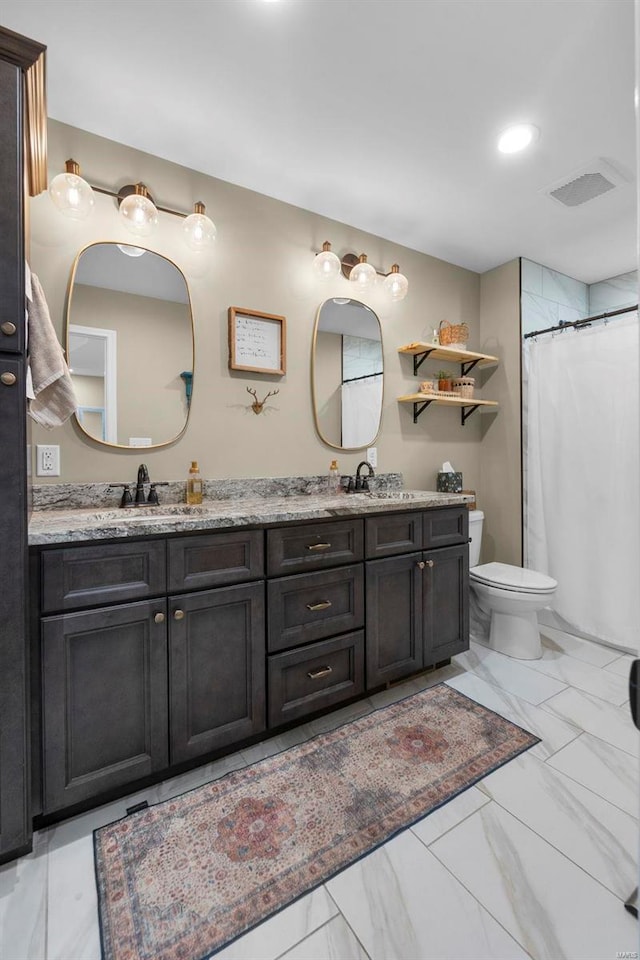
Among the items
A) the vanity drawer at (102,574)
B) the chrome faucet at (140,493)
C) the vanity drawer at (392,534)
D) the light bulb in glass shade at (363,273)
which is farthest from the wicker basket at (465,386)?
the vanity drawer at (102,574)

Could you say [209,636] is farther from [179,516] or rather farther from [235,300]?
[235,300]

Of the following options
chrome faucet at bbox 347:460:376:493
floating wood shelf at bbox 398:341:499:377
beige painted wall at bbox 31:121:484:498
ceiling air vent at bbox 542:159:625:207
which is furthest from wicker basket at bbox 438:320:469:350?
chrome faucet at bbox 347:460:376:493

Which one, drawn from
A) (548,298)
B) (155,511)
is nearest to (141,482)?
(155,511)

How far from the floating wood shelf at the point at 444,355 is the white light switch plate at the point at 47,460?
2.03 meters

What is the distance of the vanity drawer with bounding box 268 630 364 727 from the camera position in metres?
1.73

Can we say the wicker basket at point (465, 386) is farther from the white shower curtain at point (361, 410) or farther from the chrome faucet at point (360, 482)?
the chrome faucet at point (360, 482)

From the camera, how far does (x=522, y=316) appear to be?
3.08 meters

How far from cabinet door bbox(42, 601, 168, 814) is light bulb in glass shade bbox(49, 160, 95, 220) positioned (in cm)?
160

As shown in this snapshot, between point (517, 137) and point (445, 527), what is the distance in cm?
179

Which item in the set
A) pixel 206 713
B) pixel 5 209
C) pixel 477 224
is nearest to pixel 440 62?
pixel 477 224

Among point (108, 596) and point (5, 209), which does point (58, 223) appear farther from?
point (108, 596)

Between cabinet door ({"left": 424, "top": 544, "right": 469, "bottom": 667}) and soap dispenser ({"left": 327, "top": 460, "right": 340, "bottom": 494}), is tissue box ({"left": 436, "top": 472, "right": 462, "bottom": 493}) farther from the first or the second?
soap dispenser ({"left": 327, "top": 460, "right": 340, "bottom": 494})

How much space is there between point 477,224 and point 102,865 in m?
3.36

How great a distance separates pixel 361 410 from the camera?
2.71 meters
